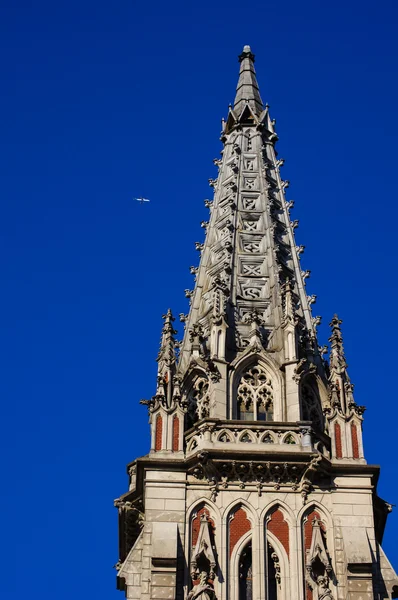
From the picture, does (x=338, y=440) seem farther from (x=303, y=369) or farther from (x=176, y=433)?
(x=176, y=433)

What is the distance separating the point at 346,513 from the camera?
41.6 metres

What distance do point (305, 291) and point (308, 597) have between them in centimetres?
1321

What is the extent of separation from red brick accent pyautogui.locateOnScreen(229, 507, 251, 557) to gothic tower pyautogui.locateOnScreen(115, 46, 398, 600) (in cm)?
4

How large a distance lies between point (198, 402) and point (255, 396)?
5.79 ft

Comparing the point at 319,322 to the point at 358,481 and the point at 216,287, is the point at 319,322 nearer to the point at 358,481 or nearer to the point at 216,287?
the point at 216,287

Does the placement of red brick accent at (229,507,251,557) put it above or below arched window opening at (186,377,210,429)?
below

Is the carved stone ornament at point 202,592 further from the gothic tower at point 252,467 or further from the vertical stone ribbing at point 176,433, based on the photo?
the vertical stone ribbing at point 176,433

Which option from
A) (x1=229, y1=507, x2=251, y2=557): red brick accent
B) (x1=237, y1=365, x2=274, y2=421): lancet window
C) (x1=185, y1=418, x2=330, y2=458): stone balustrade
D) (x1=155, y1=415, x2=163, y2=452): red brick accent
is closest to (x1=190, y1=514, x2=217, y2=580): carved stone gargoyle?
(x1=229, y1=507, x2=251, y2=557): red brick accent

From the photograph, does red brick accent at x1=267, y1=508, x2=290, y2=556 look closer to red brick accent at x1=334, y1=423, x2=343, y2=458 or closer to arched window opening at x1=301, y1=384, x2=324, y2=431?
red brick accent at x1=334, y1=423, x2=343, y2=458

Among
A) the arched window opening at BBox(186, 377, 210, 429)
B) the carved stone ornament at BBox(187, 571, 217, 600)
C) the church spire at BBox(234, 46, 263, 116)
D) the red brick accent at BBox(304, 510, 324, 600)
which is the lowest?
the carved stone ornament at BBox(187, 571, 217, 600)

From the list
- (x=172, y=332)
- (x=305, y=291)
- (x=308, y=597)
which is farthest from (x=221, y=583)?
(x=305, y=291)

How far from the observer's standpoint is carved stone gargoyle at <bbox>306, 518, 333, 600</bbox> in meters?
39.9

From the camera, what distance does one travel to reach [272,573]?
40.7 m

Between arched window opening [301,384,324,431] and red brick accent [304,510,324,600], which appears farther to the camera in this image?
arched window opening [301,384,324,431]
